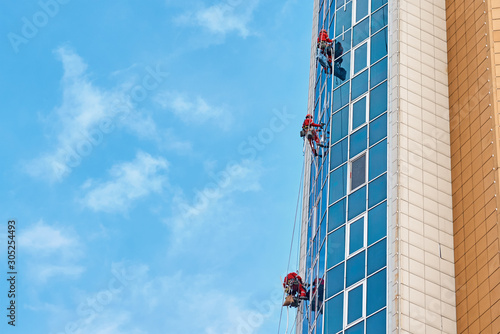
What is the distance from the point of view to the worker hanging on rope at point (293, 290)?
4338 centimetres

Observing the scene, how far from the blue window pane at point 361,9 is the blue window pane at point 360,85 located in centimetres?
377

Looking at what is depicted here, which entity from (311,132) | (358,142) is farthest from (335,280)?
(311,132)

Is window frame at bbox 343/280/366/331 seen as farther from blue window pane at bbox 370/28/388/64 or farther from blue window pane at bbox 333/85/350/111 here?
blue window pane at bbox 370/28/388/64

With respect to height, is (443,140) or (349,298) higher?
(443,140)

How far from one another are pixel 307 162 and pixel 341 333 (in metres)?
14.5

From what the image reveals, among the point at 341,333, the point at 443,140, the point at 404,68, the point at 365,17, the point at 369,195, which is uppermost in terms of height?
the point at 365,17

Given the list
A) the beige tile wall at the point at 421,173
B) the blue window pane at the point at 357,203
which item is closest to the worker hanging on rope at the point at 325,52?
the beige tile wall at the point at 421,173

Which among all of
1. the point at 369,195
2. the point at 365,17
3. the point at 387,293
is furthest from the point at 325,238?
the point at 365,17

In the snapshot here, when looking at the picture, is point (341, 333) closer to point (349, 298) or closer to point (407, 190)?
point (349, 298)

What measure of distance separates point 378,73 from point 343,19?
571cm

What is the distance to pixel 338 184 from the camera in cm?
4291

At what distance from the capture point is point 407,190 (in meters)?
39.6

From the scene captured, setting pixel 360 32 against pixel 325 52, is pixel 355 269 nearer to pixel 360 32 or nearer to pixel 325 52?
pixel 360 32

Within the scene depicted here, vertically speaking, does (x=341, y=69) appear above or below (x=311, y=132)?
above
